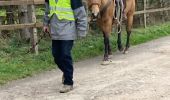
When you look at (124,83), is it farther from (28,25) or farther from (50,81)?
(28,25)

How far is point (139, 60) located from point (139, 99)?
3.54m

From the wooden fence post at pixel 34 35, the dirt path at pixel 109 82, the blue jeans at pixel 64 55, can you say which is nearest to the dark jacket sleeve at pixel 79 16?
the blue jeans at pixel 64 55

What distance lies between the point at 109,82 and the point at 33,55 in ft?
10.5

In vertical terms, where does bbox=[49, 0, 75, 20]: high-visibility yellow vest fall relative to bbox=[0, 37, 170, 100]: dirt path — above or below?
above

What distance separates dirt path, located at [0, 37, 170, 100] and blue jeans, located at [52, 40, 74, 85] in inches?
12.0

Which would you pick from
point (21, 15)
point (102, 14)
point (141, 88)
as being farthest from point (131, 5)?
point (141, 88)

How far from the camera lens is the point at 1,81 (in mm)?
8516

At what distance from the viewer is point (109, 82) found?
809 centimetres

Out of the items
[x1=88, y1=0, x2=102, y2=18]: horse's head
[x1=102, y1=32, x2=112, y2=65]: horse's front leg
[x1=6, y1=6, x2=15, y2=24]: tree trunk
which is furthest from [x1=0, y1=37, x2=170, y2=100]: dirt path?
[x1=6, y1=6, x2=15, y2=24]: tree trunk

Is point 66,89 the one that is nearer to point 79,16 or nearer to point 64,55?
point 64,55

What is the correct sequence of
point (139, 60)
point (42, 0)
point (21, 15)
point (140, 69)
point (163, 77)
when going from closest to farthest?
point (163, 77)
point (140, 69)
point (139, 60)
point (42, 0)
point (21, 15)

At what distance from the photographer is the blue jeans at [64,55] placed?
731cm

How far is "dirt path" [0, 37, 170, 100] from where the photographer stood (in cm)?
715

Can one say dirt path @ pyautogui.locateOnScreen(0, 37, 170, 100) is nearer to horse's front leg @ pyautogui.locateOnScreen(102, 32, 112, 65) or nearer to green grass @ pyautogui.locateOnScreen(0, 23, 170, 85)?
horse's front leg @ pyautogui.locateOnScreen(102, 32, 112, 65)
